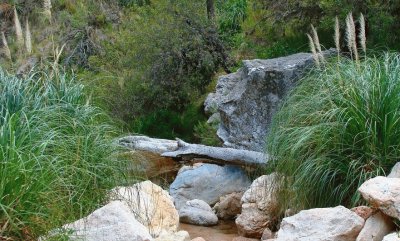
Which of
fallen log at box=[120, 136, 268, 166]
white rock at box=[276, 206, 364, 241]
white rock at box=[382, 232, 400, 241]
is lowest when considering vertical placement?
fallen log at box=[120, 136, 268, 166]

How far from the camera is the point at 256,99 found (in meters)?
8.55

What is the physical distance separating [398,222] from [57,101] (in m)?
2.61

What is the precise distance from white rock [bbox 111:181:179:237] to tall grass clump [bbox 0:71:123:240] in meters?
0.21

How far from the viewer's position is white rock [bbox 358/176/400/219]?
3.98 meters

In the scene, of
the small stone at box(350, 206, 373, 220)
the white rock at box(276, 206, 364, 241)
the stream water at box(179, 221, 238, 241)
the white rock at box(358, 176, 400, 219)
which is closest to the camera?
the white rock at box(358, 176, 400, 219)

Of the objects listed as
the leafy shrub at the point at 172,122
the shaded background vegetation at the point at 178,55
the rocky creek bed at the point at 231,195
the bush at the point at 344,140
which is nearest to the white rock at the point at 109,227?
the rocky creek bed at the point at 231,195

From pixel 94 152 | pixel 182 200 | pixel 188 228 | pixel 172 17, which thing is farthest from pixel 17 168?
pixel 172 17

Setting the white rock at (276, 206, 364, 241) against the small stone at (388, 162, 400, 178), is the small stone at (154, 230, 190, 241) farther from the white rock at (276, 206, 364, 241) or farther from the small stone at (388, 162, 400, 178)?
the small stone at (388, 162, 400, 178)

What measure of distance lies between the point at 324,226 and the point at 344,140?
924 millimetres

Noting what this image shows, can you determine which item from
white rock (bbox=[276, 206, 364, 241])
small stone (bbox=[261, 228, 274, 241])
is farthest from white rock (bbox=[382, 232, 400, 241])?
small stone (bbox=[261, 228, 274, 241])

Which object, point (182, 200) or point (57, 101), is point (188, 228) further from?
point (57, 101)

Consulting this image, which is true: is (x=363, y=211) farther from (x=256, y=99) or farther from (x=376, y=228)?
(x=256, y=99)

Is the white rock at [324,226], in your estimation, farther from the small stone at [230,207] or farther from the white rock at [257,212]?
the small stone at [230,207]

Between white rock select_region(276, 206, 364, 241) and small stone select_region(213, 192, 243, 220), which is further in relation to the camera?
small stone select_region(213, 192, 243, 220)
